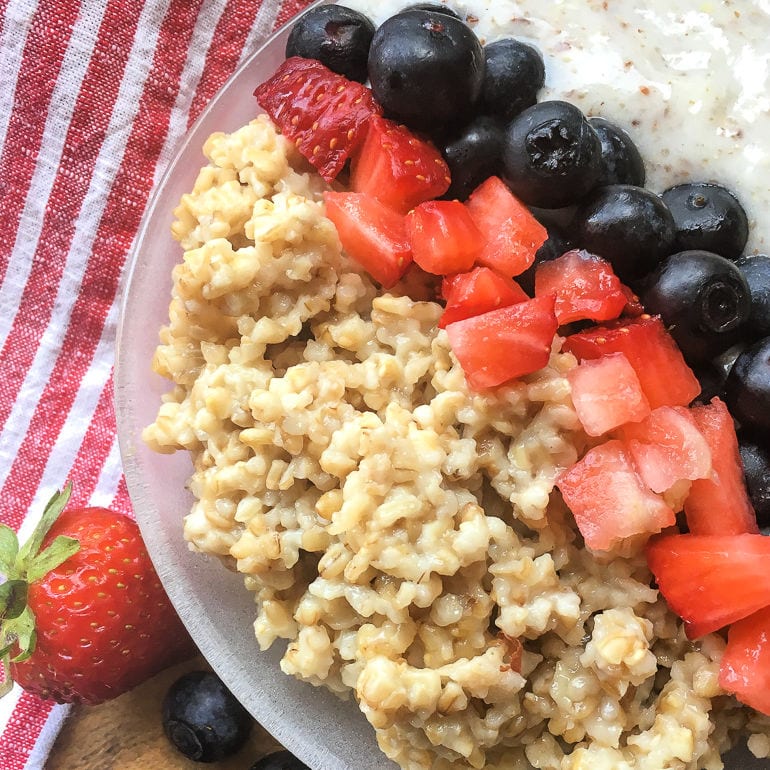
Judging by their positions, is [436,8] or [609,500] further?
[436,8]

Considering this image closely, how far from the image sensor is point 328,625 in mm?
1520

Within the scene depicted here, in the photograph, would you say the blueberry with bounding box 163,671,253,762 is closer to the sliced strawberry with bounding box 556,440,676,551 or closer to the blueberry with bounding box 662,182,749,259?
the sliced strawberry with bounding box 556,440,676,551

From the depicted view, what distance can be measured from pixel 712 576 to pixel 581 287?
1.62 feet

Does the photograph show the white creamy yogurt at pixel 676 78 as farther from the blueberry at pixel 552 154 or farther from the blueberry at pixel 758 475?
the blueberry at pixel 758 475

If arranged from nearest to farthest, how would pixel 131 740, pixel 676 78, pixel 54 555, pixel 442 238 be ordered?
pixel 442 238
pixel 676 78
pixel 54 555
pixel 131 740

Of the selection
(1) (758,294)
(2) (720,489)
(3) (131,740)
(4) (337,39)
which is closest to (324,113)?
(4) (337,39)

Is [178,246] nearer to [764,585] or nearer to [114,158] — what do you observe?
[114,158]

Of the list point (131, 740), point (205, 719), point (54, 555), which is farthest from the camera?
point (131, 740)

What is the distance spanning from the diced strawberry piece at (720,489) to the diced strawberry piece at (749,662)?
0.46 ft

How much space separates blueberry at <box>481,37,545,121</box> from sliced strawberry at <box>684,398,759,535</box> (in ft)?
2.00

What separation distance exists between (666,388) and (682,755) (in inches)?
21.6

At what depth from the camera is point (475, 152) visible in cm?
161

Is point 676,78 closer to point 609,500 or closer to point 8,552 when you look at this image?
point 609,500

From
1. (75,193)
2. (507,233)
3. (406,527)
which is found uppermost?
(507,233)
